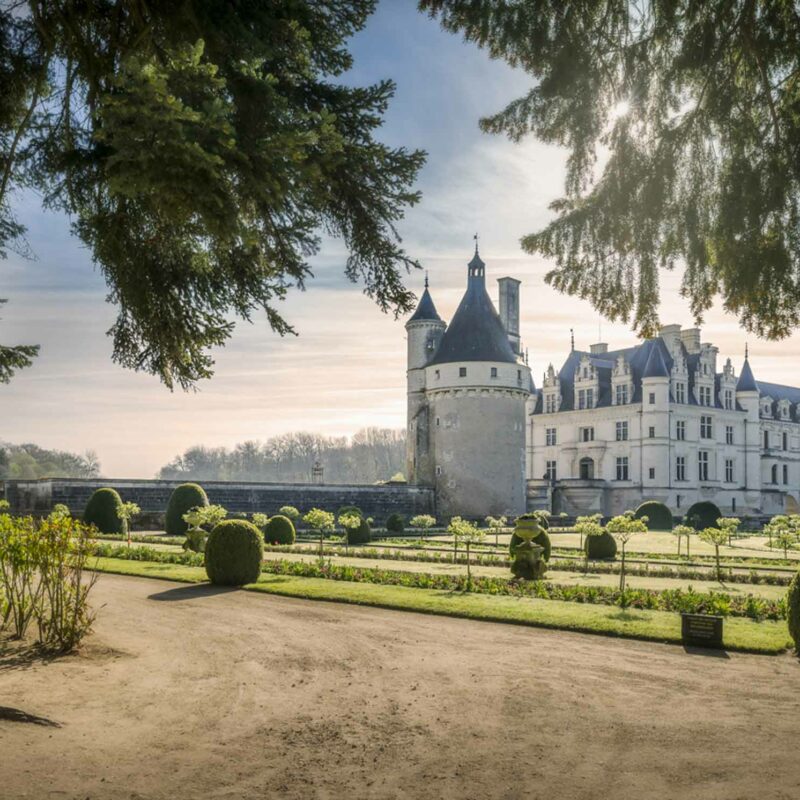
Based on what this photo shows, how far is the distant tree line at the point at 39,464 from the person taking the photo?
70.1 meters

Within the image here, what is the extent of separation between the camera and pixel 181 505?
90.1 feet

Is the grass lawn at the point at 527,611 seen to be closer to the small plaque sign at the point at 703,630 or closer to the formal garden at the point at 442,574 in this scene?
the formal garden at the point at 442,574

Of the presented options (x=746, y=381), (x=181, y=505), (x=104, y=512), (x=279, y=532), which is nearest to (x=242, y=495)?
(x=181, y=505)

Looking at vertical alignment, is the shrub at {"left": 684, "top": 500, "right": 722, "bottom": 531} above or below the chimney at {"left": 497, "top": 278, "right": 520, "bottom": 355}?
below

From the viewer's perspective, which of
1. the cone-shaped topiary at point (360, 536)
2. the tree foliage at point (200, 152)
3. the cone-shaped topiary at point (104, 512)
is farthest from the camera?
the cone-shaped topiary at point (360, 536)

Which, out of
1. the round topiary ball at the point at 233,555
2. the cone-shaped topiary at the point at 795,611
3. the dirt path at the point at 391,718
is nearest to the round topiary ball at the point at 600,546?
the round topiary ball at the point at 233,555

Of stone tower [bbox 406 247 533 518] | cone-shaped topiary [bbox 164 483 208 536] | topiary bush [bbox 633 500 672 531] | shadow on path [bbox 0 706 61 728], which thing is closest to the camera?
shadow on path [bbox 0 706 61 728]

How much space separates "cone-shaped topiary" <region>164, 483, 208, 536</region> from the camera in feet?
89.4

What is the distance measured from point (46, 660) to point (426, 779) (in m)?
4.70

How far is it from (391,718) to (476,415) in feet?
110

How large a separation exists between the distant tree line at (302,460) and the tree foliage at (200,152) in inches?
3418

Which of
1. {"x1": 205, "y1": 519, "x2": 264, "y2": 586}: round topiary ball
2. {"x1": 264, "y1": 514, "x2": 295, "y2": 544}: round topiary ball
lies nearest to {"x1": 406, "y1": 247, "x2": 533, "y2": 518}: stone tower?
{"x1": 264, "y1": 514, "x2": 295, "y2": 544}: round topiary ball

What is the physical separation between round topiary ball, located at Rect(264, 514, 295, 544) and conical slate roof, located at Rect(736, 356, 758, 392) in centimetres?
3569

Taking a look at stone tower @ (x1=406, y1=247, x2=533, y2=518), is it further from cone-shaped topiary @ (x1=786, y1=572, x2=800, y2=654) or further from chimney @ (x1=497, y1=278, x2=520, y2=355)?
cone-shaped topiary @ (x1=786, y1=572, x2=800, y2=654)
